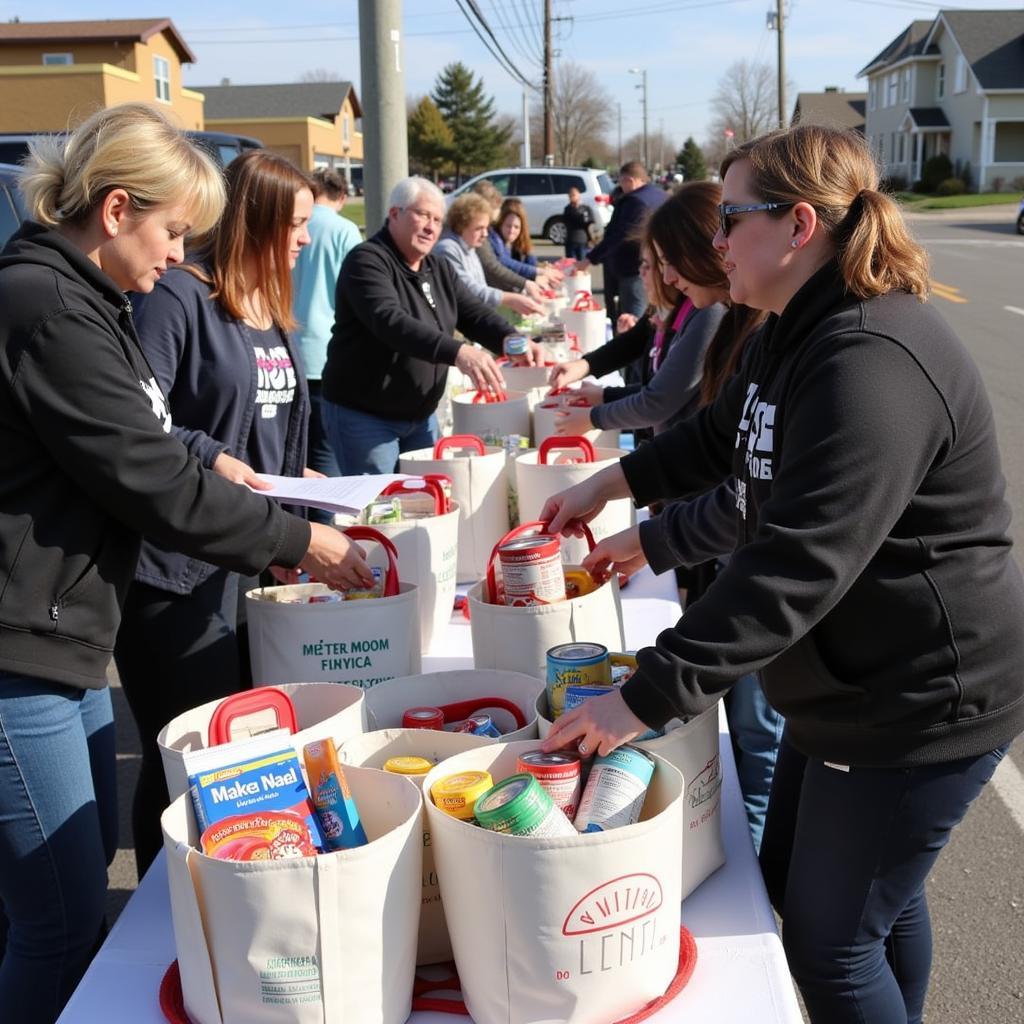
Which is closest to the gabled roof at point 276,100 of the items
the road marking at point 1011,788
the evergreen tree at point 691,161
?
the evergreen tree at point 691,161

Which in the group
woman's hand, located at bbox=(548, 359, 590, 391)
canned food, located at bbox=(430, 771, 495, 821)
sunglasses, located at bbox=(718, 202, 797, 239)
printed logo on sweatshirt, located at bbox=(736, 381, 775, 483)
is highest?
sunglasses, located at bbox=(718, 202, 797, 239)

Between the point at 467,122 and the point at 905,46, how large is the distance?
26.1 m

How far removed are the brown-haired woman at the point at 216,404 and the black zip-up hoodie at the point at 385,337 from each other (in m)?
1.08

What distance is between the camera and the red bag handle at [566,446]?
3.20 m

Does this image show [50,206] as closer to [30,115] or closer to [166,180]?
[166,180]

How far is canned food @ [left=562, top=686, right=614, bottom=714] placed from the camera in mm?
1708

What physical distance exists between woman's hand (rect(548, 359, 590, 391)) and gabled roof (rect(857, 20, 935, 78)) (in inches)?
2564

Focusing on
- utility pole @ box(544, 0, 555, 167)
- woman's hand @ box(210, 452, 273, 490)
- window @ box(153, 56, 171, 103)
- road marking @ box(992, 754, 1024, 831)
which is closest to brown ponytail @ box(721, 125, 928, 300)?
woman's hand @ box(210, 452, 273, 490)

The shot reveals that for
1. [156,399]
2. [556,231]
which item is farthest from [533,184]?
[156,399]

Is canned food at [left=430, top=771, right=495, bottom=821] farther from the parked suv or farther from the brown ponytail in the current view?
the parked suv

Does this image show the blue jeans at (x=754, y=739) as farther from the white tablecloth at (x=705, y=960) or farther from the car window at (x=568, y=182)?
the car window at (x=568, y=182)

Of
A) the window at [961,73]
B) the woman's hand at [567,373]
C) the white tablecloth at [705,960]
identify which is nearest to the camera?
the white tablecloth at [705,960]

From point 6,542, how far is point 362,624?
2.30ft

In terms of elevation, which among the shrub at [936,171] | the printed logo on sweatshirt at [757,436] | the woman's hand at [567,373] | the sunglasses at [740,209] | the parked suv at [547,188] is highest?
the shrub at [936,171]
